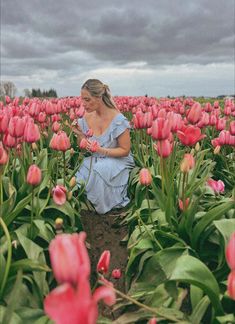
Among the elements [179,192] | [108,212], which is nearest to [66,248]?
[179,192]

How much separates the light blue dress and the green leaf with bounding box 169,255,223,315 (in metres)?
3.11

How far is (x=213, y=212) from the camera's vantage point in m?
3.21

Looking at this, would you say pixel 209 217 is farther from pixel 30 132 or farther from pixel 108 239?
pixel 108 239

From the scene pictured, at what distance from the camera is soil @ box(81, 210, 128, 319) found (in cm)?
420

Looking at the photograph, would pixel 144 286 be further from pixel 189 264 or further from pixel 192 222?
pixel 189 264

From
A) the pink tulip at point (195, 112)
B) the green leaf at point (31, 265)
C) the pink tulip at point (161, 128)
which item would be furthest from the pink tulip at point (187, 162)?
the green leaf at point (31, 265)

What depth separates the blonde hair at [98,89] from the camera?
18.4 ft

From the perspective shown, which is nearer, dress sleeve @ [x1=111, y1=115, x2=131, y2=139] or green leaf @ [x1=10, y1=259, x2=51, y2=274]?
green leaf @ [x1=10, y1=259, x2=51, y2=274]

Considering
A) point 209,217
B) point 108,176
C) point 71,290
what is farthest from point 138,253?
point 71,290

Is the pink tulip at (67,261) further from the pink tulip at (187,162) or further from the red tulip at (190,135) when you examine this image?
the red tulip at (190,135)

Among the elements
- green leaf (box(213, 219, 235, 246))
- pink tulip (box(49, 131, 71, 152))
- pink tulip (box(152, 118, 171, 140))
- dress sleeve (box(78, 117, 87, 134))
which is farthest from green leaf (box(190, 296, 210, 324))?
dress sleeve (box(78, 117, 87, 134))

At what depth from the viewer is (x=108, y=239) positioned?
4.89 meters

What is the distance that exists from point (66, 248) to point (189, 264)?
129cm

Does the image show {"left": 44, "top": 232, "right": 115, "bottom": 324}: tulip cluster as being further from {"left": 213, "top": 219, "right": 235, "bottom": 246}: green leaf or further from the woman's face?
the woman's face
